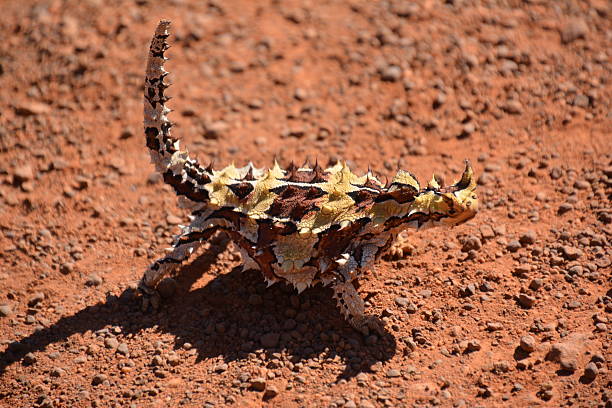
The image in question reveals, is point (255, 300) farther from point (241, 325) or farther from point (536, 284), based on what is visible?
point (536, 284)

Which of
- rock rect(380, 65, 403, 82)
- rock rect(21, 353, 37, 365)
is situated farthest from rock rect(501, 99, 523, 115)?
rock rect(21, 353, 37, 365)

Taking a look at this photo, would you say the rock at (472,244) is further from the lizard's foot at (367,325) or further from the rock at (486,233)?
the lizard's foot at (367,325)

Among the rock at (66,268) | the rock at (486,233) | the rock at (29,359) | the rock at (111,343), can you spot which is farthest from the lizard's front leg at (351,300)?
the rock at (66,268)

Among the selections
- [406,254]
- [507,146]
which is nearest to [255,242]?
[406,254]

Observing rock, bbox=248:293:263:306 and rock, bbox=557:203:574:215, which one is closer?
rock, bbox=248:293:263:306

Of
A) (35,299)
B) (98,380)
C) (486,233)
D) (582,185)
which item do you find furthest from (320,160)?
(98,380)

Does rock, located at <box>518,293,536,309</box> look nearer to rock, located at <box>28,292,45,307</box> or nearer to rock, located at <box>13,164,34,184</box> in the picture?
rock, located at <box>28,292,45,307</box>
